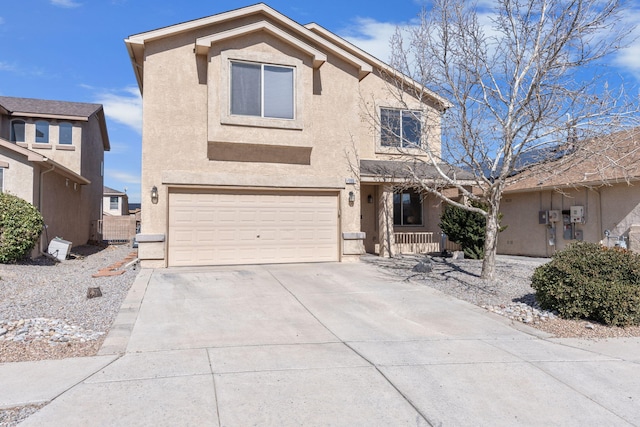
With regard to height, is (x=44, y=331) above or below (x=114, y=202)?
below

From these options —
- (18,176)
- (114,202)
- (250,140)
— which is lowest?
(18,176)

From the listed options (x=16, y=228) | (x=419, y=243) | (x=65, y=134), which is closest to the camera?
(x=16, y=228)

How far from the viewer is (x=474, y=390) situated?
181 inches

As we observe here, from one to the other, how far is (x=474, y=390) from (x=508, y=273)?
8.33m

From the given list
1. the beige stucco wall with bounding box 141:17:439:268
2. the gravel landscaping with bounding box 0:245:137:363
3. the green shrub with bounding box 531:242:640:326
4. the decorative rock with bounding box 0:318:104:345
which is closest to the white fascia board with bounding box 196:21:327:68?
the beige stucco wall with bounding box 141:17:439:268

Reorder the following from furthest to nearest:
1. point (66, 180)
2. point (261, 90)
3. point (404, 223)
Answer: point (66, 180) → point (404, 223) → point (261, 90)

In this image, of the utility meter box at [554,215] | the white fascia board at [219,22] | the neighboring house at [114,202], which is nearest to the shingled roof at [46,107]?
the white fascia board at [219,22]

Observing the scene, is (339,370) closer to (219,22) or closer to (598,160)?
(598,160)

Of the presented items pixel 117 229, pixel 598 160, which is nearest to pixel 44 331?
pixel 598 160

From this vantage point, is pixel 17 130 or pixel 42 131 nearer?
pixel 17 130

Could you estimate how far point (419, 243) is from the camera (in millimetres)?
17297

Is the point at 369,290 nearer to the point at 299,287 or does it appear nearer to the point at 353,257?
the point at 299,287

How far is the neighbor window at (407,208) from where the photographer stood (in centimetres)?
1739

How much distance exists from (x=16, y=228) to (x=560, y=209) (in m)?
17.6
